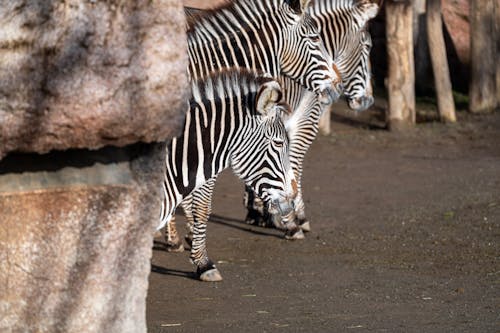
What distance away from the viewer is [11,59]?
2.89 metres

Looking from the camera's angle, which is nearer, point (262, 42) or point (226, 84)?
point (226, 84)

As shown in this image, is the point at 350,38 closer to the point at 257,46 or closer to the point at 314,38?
the point at 314,38

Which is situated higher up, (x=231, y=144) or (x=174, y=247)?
(x=231, y=144)

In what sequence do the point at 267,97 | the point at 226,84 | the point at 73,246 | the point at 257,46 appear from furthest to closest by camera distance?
1. the point at 257,46
2. the point at 267,97
3. the point at 226,84
4. the point at 73,246

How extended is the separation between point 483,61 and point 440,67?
98cm

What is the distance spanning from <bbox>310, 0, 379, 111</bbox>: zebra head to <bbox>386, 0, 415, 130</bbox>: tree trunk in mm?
4528

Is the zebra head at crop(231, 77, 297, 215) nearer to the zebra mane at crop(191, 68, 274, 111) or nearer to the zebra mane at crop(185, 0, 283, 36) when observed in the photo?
the zebra mane at crop(191, 68, 274, 111)

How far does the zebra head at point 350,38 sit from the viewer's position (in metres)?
10.3

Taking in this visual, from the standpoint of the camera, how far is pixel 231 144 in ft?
23.4

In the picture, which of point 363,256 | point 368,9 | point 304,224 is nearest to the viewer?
point 363,256

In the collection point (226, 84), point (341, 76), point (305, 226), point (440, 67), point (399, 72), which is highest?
point (440, 67)

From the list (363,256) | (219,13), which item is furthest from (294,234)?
(219,13)

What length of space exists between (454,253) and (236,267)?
1789mm

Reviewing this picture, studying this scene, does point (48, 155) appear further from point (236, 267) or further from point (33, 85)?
point (236, 267)
